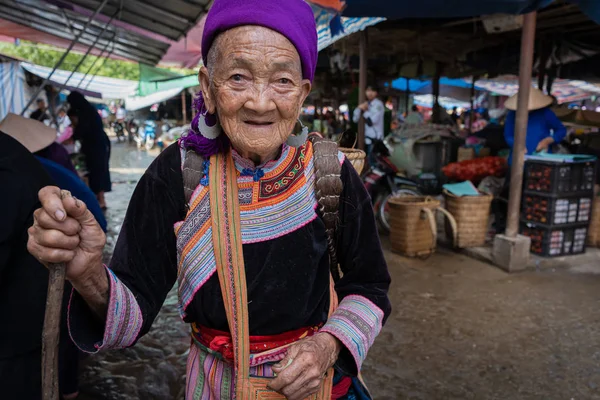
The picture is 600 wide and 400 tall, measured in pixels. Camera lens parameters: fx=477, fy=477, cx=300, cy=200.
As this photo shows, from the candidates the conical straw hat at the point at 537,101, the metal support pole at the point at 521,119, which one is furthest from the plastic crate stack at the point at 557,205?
the conical straw hat at the point at 537,101

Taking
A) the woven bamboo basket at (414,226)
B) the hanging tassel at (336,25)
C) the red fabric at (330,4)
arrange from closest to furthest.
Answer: the red fabric at (330,4) → the hanging tassel at (336,25) → the woven bamboo basket at (414,226)

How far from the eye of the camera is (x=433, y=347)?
11.4 feet

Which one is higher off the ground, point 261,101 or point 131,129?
point 261,101

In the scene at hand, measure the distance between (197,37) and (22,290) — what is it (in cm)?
694

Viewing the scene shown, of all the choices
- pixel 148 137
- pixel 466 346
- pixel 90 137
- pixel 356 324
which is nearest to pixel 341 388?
pixel 356 324

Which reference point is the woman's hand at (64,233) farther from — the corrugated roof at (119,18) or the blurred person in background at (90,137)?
the blurred person in background at (90,137)

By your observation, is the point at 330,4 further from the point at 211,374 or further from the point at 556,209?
the point at 556,209

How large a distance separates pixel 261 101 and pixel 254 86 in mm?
44

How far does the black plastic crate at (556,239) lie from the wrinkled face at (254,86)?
4.76 meters

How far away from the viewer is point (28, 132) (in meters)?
3.10

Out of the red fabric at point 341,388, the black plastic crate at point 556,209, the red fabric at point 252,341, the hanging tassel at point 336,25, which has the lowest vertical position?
the black plastic crate at point 556,209

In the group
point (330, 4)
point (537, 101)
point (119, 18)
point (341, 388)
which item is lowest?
point (341, 388)

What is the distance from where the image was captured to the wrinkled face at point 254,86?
1.09 m

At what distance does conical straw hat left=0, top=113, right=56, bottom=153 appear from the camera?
3.01m
